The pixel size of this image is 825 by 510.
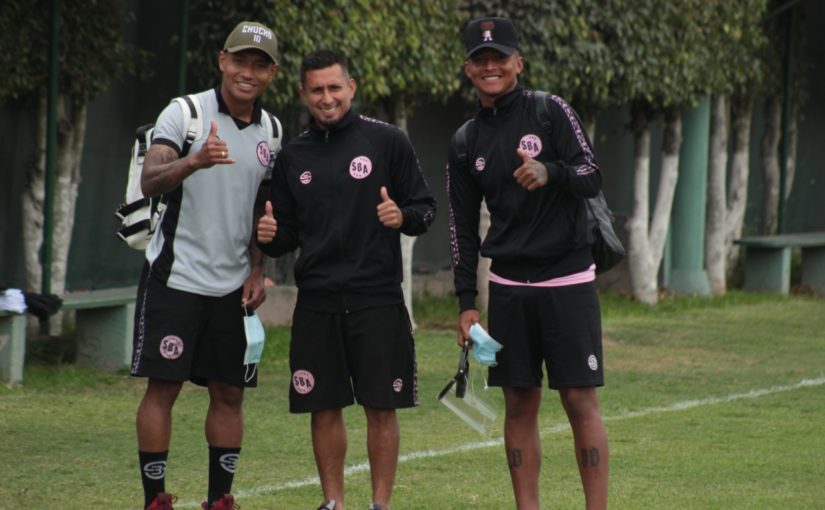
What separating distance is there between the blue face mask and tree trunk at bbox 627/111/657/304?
33.9 ft

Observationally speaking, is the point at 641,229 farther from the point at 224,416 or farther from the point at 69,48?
the point at 224,416

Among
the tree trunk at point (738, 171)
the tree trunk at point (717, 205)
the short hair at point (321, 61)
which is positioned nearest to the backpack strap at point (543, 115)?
the short hair at point (321, 61)

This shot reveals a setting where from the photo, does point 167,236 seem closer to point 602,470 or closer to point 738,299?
point 602,470

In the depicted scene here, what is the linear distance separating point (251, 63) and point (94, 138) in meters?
6.78

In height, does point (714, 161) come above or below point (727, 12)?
below

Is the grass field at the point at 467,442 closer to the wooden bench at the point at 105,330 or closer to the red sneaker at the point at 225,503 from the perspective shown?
the wooden bench at the point at 105,330

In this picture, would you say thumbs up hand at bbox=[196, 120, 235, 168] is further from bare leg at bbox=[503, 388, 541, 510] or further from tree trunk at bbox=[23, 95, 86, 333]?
tree trunk at bbox=[23, 95, 86, 333]

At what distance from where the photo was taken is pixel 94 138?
1331 cm

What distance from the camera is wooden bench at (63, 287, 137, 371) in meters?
11.5

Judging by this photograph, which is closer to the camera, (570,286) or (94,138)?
(570,286)

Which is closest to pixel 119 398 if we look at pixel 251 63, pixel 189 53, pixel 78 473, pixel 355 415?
pixel 355 415

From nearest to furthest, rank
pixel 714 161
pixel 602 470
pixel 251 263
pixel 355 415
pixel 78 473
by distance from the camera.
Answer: pixel 602 470 < pixel 251 263 < pixel 78 473 < pixel 355 415 < pixel 714 161

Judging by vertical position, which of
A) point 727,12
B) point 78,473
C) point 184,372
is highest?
point 727,12

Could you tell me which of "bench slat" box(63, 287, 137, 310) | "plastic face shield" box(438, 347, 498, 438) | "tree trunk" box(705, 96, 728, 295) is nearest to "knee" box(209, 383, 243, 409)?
"plastic face shield" box(438, 347, 498, 438)
